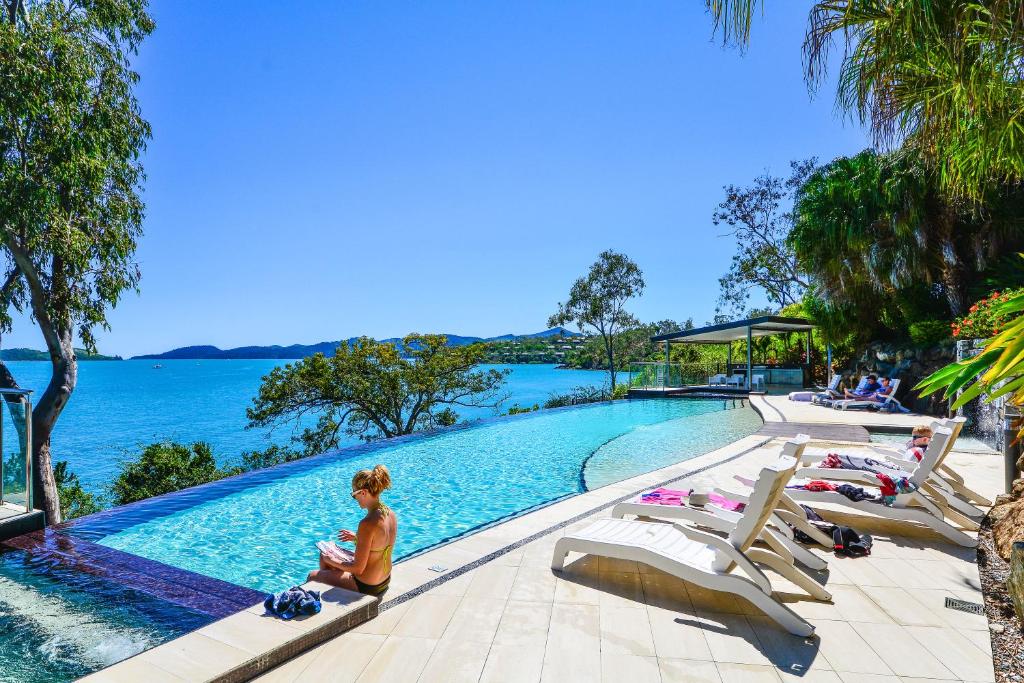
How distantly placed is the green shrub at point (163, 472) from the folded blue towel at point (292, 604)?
412 inches

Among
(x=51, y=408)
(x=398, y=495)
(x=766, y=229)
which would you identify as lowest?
(x=398, y=495)

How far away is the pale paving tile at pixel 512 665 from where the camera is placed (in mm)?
2541

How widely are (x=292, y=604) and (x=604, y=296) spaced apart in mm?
24061

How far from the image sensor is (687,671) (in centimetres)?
257

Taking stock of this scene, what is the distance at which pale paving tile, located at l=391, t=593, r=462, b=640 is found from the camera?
298 cm

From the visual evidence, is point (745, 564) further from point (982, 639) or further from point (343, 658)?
point (343, 658)

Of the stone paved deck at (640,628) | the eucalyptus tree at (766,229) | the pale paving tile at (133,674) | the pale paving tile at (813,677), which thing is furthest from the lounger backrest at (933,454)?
the eucalyptus tree at (766,229)

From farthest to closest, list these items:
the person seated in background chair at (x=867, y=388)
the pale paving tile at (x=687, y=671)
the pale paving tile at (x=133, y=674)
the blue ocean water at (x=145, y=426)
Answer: the blue ocean water at (x=145, y=426) < the person seated in background chair at (x=867, y=388) < the pale paving tile at (x=687, y=671) < the pale paving tile at (x=133, y=674)

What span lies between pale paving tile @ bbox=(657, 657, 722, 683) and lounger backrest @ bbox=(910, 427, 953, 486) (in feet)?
10.5

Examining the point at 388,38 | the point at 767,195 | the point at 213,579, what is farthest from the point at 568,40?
the point at 767,195

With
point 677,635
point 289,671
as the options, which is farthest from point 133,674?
point 677,635

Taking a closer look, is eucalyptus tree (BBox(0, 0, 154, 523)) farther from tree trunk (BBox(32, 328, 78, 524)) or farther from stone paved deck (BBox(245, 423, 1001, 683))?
stone paved deck (BBox(245, 423, 1001, 683))

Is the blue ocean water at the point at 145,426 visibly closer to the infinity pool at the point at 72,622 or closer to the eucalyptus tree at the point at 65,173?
the eucalyptus tree at the point at 65,173

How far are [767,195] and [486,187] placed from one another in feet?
52.8
